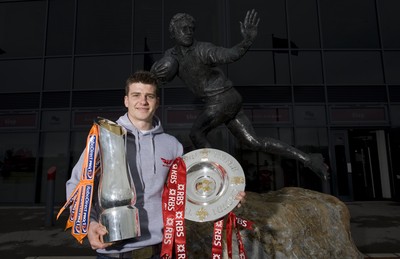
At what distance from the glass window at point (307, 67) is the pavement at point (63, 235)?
4161mm

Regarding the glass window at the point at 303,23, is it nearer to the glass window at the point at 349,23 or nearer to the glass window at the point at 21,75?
the glass window at the point at 349,23

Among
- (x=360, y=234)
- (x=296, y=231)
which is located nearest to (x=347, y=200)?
(x=360, y=234)

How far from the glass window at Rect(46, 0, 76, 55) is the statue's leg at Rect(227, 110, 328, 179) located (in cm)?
842

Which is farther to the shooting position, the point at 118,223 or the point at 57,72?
the point at 57,72

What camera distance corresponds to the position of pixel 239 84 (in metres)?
9.13

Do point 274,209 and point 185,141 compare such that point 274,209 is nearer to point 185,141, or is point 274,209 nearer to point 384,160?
point 185,141

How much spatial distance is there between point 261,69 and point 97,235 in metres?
8.79

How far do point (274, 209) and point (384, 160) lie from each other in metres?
8.60

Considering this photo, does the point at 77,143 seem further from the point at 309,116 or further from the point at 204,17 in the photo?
the point at 309,116

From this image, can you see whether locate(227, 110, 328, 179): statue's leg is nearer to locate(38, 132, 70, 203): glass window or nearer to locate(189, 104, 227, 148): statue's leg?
locate(189, 104, 227, 148): statue's leg

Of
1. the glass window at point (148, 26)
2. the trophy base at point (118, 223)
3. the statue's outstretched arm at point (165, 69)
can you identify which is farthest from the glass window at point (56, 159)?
the trophy base at point (118, 223)

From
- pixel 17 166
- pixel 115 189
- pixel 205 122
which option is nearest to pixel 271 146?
pixel 205 122

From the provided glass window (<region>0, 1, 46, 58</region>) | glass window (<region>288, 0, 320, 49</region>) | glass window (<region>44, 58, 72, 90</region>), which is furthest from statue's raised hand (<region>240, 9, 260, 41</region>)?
glass window (<region>0, 1, 46, 58</region>)

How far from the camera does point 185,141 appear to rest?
8.77 metres
